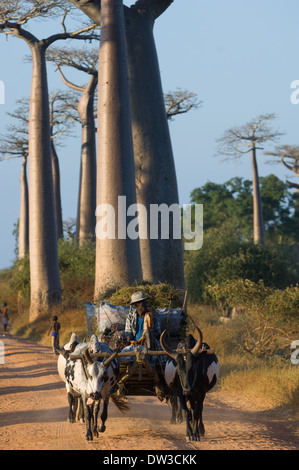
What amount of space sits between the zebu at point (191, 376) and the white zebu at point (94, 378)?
2.07 ft

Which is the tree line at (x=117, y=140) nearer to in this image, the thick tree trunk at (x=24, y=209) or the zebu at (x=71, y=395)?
the zebu at (x=71, y=395)

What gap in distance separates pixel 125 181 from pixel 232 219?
29026 millimetres

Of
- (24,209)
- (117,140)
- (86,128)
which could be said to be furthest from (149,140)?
(24,209)

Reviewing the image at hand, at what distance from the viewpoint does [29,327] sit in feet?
78.5

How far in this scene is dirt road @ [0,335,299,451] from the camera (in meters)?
7.43

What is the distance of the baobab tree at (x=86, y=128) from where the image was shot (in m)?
33.4

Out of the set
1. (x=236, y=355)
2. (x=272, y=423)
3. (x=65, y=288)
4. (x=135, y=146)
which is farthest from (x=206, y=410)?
(x=65, y=288)

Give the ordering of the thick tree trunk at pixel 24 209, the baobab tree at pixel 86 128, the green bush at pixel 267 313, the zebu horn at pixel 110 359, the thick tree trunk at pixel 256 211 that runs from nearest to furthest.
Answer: the zebu horn at pixel 110 359 < the green bush at pixel 267 313 < the baobab tree at pixel 86 128 < the thick tree trunk at pixel 256 211 < the thick tree trunk at pixel 24 209

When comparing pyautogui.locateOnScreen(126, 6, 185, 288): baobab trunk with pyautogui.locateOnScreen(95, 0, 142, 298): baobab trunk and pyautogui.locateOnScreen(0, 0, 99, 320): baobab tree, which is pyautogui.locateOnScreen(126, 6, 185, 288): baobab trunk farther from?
pyautogui.locateOnScreen(0, 0, 99, 320): baobab tree

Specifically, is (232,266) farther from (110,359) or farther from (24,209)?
(24,209)

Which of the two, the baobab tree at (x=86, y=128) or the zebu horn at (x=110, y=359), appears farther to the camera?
the baobab tree at (x=86, y=128)

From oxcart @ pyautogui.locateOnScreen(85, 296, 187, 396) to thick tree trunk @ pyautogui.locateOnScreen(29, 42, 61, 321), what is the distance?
14856 millimetres

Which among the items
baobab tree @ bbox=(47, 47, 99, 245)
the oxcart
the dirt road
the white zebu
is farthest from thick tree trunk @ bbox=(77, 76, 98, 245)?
the white zebu

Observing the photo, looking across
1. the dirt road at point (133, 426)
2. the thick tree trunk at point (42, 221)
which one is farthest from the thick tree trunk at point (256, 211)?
the dirt road at point (133, 426)
